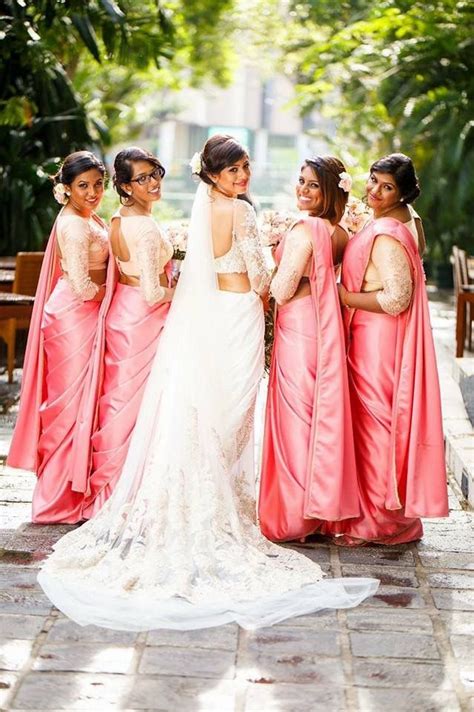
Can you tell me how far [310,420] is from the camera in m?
5.74

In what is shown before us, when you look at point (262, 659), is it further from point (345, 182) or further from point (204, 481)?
point (345, 182)

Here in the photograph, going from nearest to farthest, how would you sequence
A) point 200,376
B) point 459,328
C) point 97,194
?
point 200,376 < point 97,194 < point 459,328

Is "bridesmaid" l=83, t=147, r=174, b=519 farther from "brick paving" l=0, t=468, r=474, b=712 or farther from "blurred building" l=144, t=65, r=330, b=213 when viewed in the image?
"blurred building" l=144, t=65, r=330, b=213

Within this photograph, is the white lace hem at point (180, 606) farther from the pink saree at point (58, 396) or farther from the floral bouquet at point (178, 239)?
the floral bouquet at point (178, 239)

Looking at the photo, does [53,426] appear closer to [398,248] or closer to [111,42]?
[398,248]

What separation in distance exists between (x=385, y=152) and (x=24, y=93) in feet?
25.2

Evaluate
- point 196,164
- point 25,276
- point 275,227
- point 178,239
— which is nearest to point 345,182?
point 275,227

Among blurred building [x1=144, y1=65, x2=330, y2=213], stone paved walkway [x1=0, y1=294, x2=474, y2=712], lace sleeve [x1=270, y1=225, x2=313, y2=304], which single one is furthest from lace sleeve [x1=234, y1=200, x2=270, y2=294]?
blurred building [x1=144, y1=65, x2=330, y2=213]

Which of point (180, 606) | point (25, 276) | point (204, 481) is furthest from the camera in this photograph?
point (25, 276)

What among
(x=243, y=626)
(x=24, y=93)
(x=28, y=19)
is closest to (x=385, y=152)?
(x=24, y=93)

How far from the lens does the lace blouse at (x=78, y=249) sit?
6.06 meters

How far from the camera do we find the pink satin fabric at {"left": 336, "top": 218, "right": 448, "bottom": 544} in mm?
5688

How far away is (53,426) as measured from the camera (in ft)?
20.5

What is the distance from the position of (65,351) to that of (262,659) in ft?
8.12
